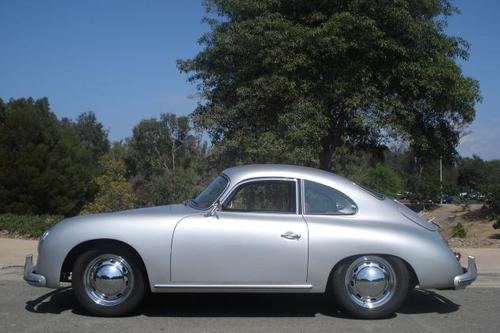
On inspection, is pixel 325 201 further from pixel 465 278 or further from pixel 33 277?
pixel 33 277

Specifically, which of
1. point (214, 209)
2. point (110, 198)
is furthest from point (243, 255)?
point (110, 198)

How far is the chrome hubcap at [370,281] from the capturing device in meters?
5.88

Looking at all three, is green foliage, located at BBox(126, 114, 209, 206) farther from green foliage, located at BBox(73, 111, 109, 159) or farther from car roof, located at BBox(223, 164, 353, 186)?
green foliage, located at BBox(73, 111, 109, 159)

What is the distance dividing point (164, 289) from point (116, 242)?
2.12 ft

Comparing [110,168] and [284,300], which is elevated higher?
[110,168]

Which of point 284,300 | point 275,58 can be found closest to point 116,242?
point 284,300

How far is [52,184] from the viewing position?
1720 centimetres

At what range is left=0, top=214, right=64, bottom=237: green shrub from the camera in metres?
12.5

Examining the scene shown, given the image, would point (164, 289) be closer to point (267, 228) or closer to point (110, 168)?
point (267, 228)

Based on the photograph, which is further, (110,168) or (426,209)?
(426,209)

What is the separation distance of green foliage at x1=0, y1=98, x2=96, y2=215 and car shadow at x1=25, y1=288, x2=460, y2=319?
33.1 ft

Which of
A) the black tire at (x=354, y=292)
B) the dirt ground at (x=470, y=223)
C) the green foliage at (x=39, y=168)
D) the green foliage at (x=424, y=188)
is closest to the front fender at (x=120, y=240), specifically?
the black tire at (x=354, y=292)

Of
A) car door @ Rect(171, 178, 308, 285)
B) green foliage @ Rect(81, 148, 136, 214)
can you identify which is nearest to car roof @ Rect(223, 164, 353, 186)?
car door @ Rect(171, 178, 308, 285)

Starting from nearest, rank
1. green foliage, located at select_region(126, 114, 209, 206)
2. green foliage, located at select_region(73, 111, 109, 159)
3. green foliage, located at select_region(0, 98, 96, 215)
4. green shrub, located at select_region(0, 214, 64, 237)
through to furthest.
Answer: green shrub, located at select_region(0, 214, 64, 237)
green foliage, located at select_region(0, 98, 96, 215)
green foliage, located at select_region(126, 114, 209, 206)
green foliage, located at select_region(73, 111, 109, 159)
